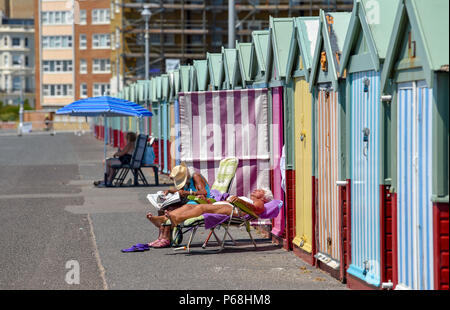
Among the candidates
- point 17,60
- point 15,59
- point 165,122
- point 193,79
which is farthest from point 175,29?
point 17,60

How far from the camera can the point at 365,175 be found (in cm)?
907

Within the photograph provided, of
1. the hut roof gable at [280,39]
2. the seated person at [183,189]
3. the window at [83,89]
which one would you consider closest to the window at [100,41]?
the window at [83,89]

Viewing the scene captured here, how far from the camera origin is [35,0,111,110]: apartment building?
124 metres

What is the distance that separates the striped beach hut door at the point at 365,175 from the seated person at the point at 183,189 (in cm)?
333

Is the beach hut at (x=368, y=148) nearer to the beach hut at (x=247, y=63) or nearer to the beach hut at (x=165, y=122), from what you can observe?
the beach hut at (x=247, y=63)

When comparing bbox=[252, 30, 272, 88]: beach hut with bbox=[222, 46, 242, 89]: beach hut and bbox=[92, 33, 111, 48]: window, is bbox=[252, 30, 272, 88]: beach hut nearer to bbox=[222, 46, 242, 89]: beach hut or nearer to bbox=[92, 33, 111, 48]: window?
bbox=[222, 46, 242, 89]: beach hut

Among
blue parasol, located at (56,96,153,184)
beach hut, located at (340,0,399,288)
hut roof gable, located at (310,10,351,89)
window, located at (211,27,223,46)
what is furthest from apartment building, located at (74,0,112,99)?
beach hut, located at (340,0,399,288)

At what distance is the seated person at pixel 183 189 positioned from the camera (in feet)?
40.9

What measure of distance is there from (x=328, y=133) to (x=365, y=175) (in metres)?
1.47

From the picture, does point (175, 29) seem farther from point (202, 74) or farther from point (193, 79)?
point (202, 74)

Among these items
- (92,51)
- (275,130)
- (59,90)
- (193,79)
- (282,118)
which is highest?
(92,51)

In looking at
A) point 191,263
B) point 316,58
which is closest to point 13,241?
point 191,263

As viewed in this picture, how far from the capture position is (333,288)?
9.48 metres
